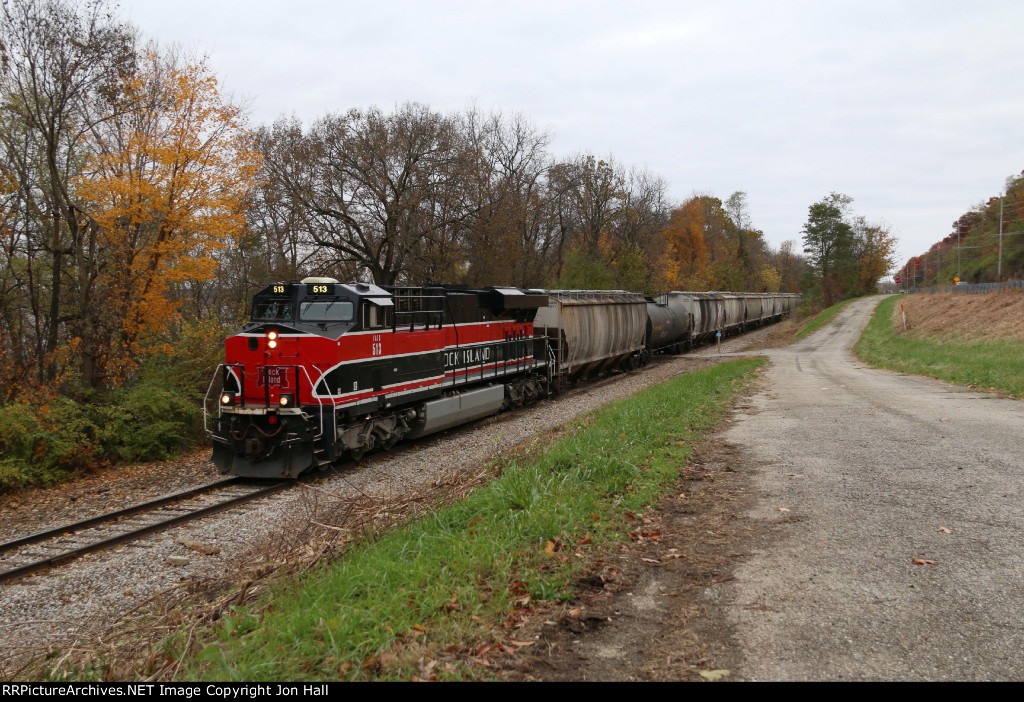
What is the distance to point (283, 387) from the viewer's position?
11648mm

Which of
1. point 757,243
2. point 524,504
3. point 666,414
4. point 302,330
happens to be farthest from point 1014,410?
point 757,243

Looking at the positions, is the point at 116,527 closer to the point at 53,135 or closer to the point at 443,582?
the point at 443,582

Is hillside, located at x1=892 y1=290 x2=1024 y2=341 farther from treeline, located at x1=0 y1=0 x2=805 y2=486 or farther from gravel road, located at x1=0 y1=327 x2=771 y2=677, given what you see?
treeline, located at x1=0 y1=0 x2=805 y2=486

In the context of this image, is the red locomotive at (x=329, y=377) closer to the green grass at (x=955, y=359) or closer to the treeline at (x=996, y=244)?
the green grass at (x=955, y=359)

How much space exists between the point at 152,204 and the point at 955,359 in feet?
86.6

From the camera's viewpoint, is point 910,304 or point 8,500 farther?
point 910,304

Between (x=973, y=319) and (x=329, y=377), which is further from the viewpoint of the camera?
(x=973, y=319)

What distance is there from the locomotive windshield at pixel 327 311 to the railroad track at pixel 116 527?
3054 mm

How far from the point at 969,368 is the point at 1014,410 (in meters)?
→ 8.05

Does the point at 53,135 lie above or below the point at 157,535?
above

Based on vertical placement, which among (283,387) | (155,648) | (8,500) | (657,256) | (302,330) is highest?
(657,256)

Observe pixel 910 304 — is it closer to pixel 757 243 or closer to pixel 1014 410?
pixel 1014 410

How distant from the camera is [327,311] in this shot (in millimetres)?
12297

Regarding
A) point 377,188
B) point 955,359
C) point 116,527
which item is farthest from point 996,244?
point 116,527
